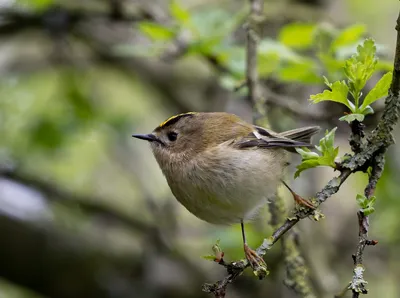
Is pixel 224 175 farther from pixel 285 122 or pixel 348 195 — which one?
pixel 348 195

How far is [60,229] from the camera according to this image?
4.09 meters

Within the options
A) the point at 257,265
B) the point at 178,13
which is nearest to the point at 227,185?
the point at 257,265

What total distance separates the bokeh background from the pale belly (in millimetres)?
776

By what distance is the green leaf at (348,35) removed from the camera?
2406 millimetres

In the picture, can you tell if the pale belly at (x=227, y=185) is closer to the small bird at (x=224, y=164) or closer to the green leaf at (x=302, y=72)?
the small bird at (x=224, y=164)

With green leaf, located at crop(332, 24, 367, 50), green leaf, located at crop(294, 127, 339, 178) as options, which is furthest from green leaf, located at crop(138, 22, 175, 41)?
green leaf, located at crop(294, 127, 339, 178)

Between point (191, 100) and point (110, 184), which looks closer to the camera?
point (191, 100)

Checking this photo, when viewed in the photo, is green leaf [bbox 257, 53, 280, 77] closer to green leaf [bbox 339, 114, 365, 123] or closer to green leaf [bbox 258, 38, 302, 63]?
green leaf [bbox 258, 38, 302, 63]

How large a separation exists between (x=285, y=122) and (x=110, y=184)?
2.25 meters

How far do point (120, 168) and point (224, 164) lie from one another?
2.74m

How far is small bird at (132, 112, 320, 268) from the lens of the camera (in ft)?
7.75

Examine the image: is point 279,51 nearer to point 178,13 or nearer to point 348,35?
point 348,35

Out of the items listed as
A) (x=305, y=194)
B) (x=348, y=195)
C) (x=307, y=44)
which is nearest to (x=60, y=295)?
(x=305, y=194)

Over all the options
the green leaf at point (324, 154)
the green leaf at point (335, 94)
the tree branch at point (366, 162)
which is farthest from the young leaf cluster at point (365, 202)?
the green leaf at point (335, 94)
